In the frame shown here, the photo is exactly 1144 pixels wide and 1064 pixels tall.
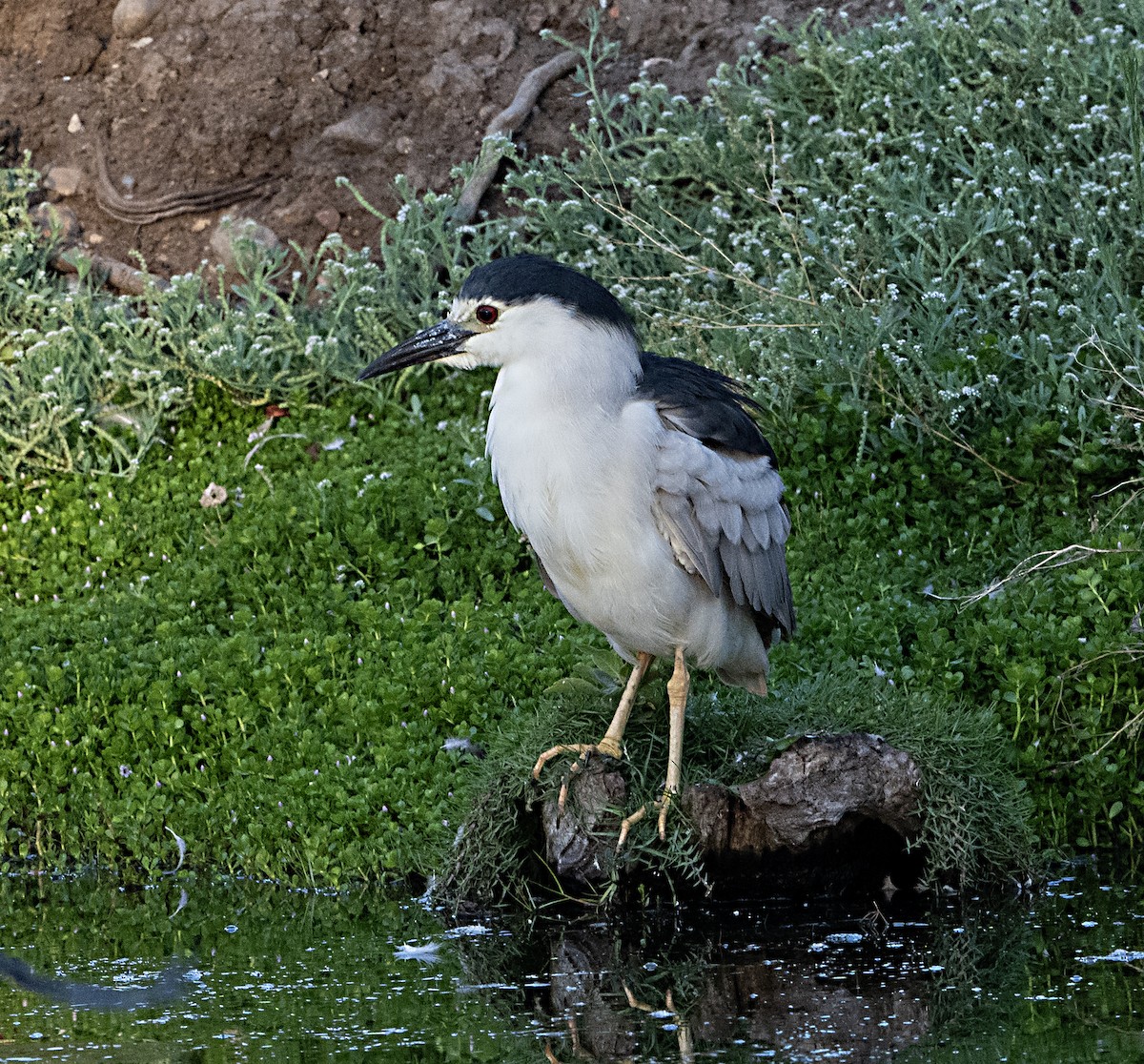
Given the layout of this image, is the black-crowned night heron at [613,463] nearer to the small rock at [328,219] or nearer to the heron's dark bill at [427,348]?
the heron's dark bill at [427,348]

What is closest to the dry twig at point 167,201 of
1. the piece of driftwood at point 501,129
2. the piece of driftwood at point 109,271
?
the piece of driftwood at point 109,271

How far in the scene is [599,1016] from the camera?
3918 mm

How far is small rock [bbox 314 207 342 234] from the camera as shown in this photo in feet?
30.2

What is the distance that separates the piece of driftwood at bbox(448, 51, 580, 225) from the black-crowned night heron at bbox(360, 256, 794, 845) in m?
4.38

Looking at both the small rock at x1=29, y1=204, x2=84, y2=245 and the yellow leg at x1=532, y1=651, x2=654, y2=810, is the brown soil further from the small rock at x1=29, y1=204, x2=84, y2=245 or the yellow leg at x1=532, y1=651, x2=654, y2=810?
the yellow leg at x1=532, y1=651, x2=654, y2=810

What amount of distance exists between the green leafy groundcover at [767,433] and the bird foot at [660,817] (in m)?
0.37

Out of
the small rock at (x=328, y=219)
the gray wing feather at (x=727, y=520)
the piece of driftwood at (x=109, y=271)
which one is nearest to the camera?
the gray wing feather at (x=727, y=520)

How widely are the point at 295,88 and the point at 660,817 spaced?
21.2 ft

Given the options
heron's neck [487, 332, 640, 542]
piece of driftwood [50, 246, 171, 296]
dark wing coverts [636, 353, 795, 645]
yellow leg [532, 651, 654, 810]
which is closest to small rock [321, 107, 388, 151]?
piece of driftwood [50, 246, 171, 296]

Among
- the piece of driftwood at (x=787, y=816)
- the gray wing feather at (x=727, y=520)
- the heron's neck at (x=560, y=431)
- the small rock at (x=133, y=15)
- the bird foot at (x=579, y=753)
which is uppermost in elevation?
the small rock at (x=133, y=15)

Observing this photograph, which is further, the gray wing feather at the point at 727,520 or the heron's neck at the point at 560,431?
the gray wing feather at the point at 727,520

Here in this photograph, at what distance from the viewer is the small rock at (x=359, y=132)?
9.38 metres

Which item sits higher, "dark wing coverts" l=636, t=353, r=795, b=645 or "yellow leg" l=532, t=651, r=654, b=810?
"dark wing coverts" l=636, t=353, r=795, b=645

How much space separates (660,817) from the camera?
15.1ft
